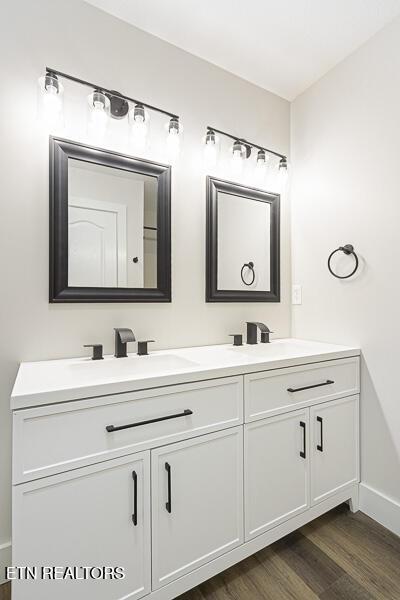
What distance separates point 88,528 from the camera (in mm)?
968

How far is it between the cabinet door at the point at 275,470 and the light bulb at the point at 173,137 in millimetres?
1377

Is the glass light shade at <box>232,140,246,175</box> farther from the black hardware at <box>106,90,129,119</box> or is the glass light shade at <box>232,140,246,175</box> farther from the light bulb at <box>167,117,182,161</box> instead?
the black hardware at <box>106,90,129,119</box>

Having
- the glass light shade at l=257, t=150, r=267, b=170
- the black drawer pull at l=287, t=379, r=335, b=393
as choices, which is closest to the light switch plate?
the black drawer pull at l=287, t=379, r=335, b=393

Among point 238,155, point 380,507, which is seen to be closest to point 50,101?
point 238,155

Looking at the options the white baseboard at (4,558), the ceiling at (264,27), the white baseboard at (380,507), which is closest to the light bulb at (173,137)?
the ceiling at (264,27)

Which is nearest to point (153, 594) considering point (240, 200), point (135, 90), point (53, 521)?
point (53, 521)

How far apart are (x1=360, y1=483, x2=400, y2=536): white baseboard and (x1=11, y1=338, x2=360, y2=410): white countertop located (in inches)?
28.4

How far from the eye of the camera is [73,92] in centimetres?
142

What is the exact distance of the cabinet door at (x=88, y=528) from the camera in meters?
0.89

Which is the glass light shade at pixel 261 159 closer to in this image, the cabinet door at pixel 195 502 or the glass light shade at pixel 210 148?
the glass light shade at pixel 210 148

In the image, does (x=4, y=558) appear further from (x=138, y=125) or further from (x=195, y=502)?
(x=138, y=125)

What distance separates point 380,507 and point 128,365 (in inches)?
57.7

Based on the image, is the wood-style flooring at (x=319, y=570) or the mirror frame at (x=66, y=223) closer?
the wood-style flooring at (x=319, y=570)

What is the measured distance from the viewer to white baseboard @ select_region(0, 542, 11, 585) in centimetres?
127
